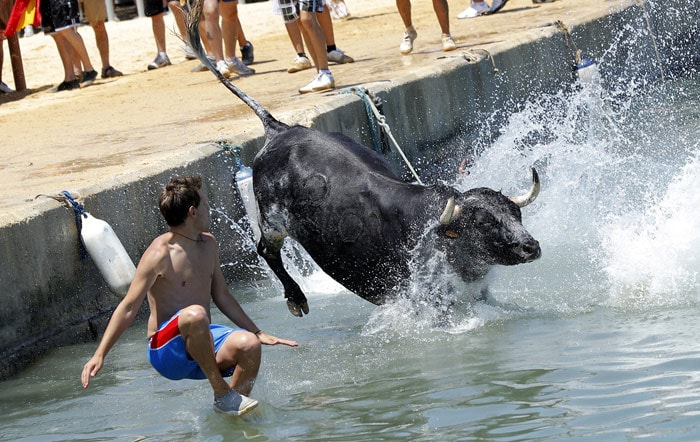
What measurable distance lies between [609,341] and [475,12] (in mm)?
10306

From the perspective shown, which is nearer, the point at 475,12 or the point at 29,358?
the point at 29,358

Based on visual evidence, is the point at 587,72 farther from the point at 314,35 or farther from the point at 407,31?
the point at 314,35

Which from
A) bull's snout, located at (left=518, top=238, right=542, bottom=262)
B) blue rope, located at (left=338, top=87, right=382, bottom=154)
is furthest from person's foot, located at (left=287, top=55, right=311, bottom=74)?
bull's snout, located at (left=518, top=238, right=542, bottom=262)

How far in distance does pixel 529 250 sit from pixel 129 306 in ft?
6.71

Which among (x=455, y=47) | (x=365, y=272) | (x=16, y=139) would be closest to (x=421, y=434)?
(x=365, y=272)

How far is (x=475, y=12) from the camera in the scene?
15.4 meters

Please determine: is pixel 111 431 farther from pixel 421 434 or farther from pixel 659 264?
pixel 659 264

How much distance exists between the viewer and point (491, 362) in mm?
5648

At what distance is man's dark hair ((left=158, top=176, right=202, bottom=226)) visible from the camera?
525 cm

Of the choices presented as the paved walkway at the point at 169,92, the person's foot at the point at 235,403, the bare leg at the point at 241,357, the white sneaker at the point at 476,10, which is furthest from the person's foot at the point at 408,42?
the person's foot at the point at 235,403

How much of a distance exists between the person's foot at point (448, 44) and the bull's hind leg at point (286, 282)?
5506 mm

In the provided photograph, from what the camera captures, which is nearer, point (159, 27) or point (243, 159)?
point (243, 159)

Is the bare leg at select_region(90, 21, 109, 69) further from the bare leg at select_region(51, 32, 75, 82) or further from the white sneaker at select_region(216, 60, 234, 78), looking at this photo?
the white sneaker at select_region(216, 60, 234, 78)

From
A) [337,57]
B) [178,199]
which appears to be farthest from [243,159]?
[337,57]
